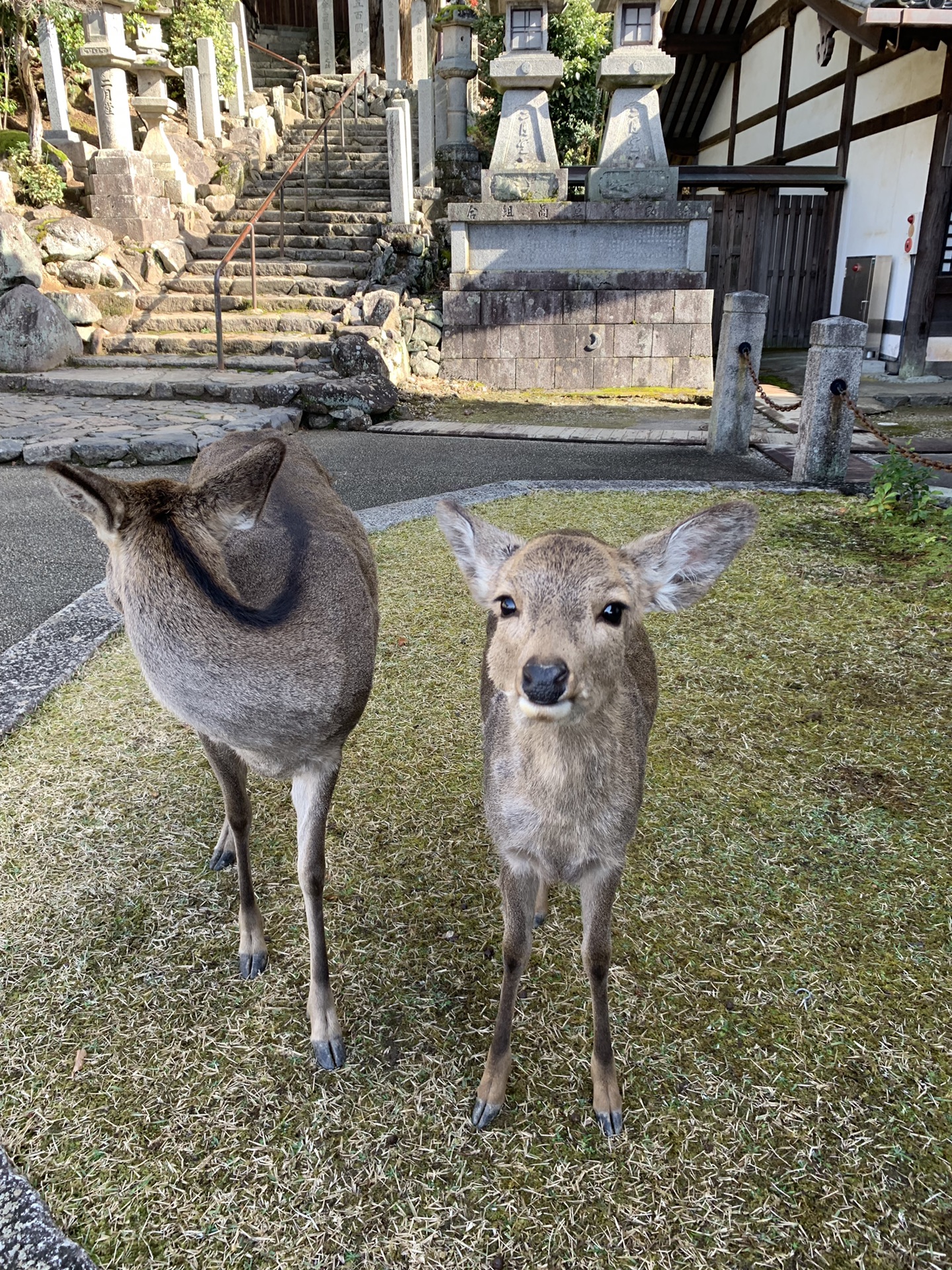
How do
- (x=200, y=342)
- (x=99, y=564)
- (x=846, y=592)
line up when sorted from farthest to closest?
(x=200, y=342) < (x=99, y=564) < (x=846, y=592)

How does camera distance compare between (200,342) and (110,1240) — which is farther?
(200,342)

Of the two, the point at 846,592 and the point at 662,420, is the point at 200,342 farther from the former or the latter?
the point at 846,592

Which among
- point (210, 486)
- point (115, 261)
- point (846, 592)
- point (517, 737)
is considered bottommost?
point (846, 592)

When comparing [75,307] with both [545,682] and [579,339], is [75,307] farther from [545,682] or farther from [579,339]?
[545,682]

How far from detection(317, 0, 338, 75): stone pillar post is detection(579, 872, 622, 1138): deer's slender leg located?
87.8 feet

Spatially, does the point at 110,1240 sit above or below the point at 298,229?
below

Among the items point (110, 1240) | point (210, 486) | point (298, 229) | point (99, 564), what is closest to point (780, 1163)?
point (110, 1240)

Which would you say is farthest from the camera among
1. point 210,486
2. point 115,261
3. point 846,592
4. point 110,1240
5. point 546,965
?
point 115,261

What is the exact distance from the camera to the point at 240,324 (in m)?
12.4

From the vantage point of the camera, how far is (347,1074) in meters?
2.33

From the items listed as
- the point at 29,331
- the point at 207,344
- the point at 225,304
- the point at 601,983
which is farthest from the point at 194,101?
the point at 601,983

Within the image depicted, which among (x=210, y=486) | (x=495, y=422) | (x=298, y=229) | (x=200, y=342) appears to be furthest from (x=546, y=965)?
(x=298, y=229)

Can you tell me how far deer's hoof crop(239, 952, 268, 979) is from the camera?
8.70 feet

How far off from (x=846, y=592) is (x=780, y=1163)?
12.9 feet
